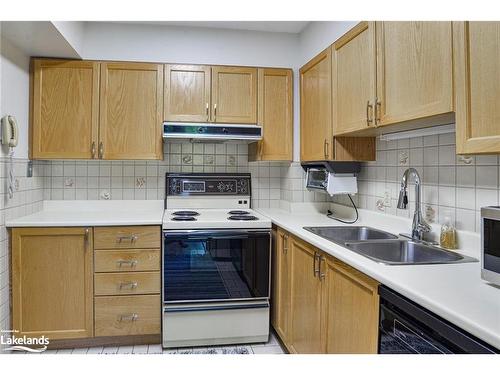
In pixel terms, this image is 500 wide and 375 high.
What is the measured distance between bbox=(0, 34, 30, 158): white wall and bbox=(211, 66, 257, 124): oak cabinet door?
4.27 feet

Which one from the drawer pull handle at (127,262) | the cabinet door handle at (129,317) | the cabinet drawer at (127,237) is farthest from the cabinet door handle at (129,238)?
the cabinet door handle at (129,317)

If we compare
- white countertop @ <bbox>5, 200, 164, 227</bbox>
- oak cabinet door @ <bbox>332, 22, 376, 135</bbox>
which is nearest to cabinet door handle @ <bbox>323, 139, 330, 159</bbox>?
oak cabinet door @ <bbox>332, 22, 376, 135</bbox>

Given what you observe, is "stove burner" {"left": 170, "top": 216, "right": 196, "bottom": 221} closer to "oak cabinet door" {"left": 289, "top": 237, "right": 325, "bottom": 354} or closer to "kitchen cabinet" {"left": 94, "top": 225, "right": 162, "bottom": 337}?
"kitchen cabinet" {"left": 94, "top": 225, "right": 162, "bottom": 337}

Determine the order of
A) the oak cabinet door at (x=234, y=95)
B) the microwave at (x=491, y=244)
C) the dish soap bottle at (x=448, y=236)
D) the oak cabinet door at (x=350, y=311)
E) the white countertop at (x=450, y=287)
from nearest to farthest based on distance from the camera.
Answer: the white countertop at (x=450, y=287) → the microwave at (x=491, y=244) → the oak cabinet door at (x=350, y=311) → the dish soap bottle at (x=448, y=236) → the oak cabinet door at (x=234, y=95)

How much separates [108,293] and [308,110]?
1.88 metres

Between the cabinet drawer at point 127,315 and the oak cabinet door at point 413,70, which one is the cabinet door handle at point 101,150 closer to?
the cabinet drawer at point 127,315

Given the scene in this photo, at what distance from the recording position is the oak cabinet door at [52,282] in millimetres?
2293

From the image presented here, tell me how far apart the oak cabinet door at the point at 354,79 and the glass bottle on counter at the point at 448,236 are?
59cm

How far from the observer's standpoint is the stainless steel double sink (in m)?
1.52

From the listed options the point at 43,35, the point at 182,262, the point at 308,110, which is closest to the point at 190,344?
the point at 182,262

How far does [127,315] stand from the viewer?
2.40m

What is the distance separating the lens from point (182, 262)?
2.38m

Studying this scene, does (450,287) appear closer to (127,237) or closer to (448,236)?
(448,236)

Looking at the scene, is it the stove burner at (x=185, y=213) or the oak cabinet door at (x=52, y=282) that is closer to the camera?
the oak cabinet door at (x=52, y=282)
